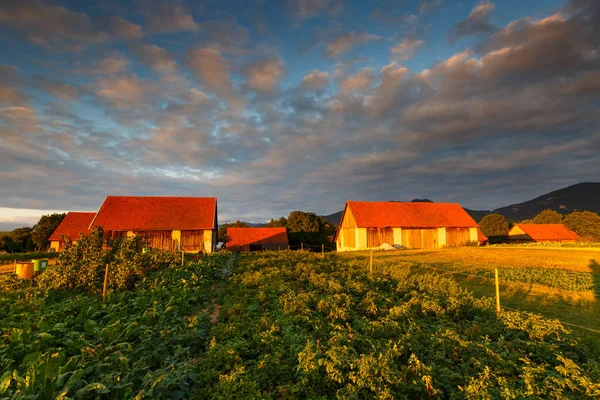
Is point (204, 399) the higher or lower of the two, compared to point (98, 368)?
lower

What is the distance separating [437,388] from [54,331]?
10.3 meters

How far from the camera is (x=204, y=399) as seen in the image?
5434 mm

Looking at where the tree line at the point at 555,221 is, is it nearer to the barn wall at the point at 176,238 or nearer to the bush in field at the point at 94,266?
the barn wall at the point at 176,238

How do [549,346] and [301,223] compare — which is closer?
[549,346]

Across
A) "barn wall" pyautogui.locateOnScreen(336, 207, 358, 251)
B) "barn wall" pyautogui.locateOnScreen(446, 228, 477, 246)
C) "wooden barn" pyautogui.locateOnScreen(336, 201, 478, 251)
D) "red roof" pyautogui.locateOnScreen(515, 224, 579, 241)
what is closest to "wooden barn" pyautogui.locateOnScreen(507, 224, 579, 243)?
"red roof" pyautogui.locateOnScreen(515, 224, 579, 241)

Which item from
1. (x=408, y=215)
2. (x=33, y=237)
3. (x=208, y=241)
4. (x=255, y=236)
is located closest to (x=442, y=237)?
(x=408, y=215)

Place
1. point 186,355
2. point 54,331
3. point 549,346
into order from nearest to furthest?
1. point 549,346
2. point 186,355
3. point 54,331

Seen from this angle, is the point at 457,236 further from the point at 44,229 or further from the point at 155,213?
the point at 44,229

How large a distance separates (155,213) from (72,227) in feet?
50.3

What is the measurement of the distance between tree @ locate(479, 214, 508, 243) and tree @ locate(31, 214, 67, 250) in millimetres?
86251

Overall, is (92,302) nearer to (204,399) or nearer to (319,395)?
(204,399)

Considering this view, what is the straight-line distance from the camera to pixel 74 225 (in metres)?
42.1

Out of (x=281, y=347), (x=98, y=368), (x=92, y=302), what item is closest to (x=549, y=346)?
(x=281, y=347)

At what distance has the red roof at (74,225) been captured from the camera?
40.7 metres
